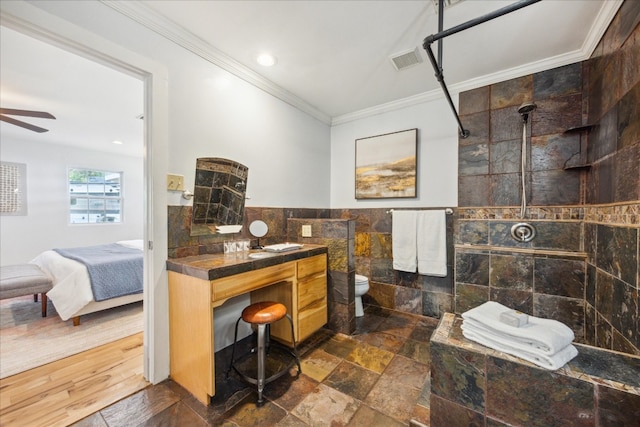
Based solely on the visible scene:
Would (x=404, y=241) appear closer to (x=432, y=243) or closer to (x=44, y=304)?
(x=432, y=243)

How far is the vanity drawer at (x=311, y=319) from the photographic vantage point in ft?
6.40

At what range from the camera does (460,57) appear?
200cm

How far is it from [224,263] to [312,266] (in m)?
0.78

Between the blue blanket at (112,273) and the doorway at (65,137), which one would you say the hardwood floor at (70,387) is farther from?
the blue blanket at (112,273)

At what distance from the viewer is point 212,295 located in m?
1.37

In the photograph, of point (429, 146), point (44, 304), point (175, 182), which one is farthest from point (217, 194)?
point (44, 304)

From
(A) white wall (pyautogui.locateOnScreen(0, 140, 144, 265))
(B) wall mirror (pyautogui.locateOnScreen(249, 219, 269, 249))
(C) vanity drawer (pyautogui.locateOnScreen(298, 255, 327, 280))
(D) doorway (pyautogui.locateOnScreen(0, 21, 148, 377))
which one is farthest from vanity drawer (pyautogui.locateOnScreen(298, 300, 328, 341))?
(A) white wall (pyautogui.locateOnScreen(0, 140, 144, 265))

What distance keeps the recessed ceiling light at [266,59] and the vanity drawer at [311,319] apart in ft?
6.78

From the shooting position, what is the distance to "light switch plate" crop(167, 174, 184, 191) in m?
1.67

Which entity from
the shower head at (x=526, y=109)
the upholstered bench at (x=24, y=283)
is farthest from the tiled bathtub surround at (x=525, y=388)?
the upholstered bench at (x=24, y=283)

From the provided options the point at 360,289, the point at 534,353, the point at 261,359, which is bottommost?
the point at 261,359

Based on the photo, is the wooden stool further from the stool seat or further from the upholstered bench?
the upholstered bench

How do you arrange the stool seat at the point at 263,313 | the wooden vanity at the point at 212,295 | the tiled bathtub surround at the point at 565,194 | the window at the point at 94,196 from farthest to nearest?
the window at the point at 94,196, the stool seat at the point at 263,313, the wooden vanity at the point at 212,295, the tiled bathtub surround at the point at 565,194

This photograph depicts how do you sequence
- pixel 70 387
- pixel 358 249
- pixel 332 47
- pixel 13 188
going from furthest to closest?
pixel 13 188
pixel 358 249
pixel 332 47
pixel 70 387
